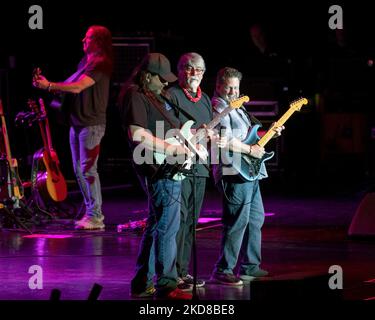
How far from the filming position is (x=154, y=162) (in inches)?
307

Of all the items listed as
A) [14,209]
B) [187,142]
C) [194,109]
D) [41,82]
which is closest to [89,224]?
[14,209]

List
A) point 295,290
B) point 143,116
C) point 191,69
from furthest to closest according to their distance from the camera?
point 191,69 → point 143,116 → point 295,290

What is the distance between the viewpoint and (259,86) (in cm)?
1861

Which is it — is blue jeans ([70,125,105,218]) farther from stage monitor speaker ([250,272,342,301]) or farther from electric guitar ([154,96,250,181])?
stage monitor speaker ([250,272,342,301])

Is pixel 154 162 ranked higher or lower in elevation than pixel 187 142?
lower

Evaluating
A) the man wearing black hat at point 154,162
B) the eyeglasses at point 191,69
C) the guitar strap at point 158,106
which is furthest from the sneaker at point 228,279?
the eyeglasses at point 191,69

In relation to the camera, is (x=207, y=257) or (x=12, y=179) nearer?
(x=207, y=257)

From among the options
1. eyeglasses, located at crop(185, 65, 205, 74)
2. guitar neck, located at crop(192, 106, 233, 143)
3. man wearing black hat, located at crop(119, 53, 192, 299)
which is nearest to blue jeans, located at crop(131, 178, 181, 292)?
man wearing black hat, located at crop(119, 53, 192, 299)

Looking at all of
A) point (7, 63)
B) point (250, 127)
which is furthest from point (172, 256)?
point (7, 63)

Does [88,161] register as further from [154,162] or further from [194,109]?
[154,162]

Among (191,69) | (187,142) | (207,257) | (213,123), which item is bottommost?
(207,257)

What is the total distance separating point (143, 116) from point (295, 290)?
6.30ft

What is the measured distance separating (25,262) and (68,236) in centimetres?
171

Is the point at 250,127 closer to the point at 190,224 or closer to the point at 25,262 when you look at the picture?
the point at 190,224
